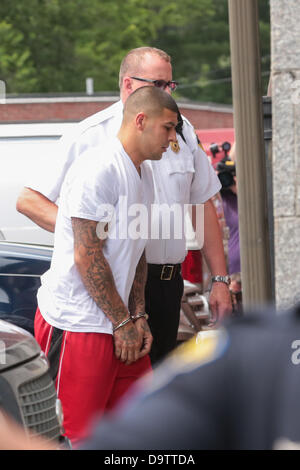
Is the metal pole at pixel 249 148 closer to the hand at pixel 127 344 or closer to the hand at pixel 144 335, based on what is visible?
the hand at pixel 144 335

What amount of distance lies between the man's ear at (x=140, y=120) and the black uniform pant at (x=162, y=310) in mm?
774

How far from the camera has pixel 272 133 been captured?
5.43 metres

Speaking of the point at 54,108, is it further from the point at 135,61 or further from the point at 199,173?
the point at 135,61

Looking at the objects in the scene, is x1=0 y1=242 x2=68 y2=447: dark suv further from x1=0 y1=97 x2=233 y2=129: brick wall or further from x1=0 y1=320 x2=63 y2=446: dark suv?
x1=0 y1=97 x2=233 y2=129: brick wall

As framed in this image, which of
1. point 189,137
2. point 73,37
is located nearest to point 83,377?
point 189,137

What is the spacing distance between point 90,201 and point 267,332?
2.31 metres

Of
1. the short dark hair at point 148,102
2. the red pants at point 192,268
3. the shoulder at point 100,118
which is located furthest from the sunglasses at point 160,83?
the red pants at point 192,268

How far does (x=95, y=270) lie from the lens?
3557 millimetres

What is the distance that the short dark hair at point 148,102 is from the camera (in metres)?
3.67

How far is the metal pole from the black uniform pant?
86 cm

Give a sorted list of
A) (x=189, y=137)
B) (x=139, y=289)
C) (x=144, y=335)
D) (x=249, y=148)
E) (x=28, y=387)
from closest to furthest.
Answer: (x=28, y=387) → (x=144, y=335) → (x=139, y=289) → (x=189, y=137) → (x=249, y=148)

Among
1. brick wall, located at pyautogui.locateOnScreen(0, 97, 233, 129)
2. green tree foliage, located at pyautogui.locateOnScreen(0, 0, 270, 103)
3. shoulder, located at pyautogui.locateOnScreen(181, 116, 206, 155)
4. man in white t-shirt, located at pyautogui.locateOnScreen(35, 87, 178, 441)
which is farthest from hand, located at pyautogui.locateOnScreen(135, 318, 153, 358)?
green tree foliage, located at pyautogui.locateOnScreen(0, 0, 270, 103)

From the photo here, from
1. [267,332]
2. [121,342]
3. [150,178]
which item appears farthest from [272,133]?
[267,332]

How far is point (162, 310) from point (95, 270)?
0.71m
